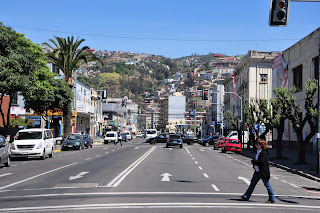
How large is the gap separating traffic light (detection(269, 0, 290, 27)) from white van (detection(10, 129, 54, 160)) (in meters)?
21.1

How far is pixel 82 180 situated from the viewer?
17391 millimetres

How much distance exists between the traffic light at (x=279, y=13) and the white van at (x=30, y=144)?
21136 millimetres

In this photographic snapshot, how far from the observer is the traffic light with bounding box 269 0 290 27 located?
12242mm

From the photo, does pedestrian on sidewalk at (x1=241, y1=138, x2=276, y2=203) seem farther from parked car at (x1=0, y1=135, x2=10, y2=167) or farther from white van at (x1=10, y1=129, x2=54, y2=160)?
white van at (x1=10, y1=129, x2=54, y2=160)

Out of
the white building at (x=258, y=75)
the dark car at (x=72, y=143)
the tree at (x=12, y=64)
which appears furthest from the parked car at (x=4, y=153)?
the white building at (x=258, y=75)

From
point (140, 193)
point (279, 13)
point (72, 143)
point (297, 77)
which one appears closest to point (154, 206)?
point (140, 193)

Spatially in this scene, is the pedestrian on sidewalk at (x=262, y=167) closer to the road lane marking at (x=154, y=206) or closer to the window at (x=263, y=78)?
the road lane marking at (x=154, y=206)

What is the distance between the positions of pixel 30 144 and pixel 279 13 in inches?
839

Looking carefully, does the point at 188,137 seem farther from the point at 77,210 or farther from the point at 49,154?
the point at 77,210

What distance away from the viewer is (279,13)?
40.1 feet

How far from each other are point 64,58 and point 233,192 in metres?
36.9

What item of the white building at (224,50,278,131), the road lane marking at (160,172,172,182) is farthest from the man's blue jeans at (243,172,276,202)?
the white building at (224,50,278,131)

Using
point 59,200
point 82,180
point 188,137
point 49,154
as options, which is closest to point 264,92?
point 188,137

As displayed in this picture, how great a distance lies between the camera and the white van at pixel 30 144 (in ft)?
96.8
